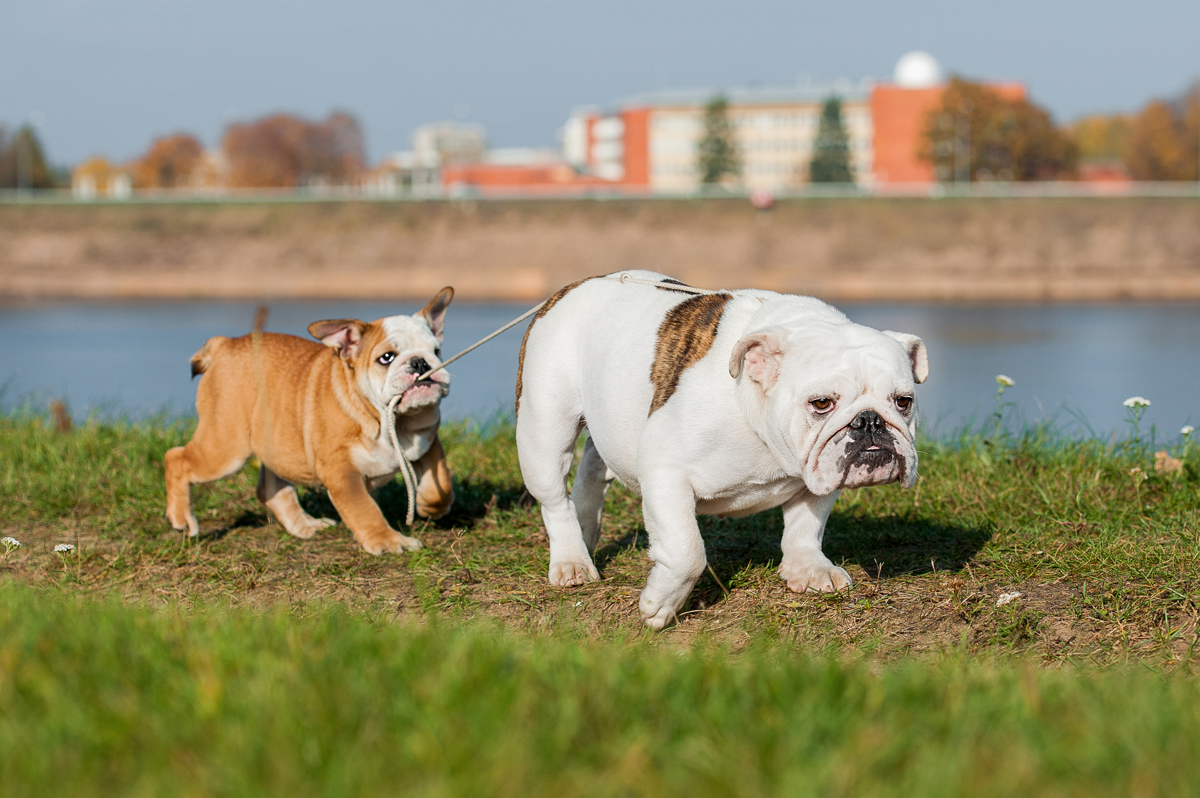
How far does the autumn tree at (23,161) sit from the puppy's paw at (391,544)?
84.1 meters

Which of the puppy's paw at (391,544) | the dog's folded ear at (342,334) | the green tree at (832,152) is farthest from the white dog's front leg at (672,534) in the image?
the green tree at (832,152)

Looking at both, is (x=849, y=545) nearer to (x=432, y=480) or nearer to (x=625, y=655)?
(x=432, y=480)

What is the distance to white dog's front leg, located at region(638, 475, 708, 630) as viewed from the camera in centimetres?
397

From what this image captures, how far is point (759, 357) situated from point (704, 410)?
10.7 inches

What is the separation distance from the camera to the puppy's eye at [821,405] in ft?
12.2

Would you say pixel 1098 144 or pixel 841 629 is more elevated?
pixel 1098 144

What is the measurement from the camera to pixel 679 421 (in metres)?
3.99

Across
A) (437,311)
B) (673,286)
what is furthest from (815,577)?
(437,311)

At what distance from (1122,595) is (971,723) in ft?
8.29

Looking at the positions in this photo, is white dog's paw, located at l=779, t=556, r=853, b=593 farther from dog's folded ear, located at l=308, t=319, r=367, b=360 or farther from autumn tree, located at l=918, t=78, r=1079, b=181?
autumn tree, located at l=918, t=78, r=1079, b=181

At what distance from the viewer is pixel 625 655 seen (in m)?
3.05

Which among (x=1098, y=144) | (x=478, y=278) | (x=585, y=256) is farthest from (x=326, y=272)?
(x=1098, y=144)

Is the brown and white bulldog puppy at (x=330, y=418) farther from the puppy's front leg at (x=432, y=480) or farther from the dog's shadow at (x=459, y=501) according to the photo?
the dog's shadow at (x=459, y=501)

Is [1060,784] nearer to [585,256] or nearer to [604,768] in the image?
[604,768]
